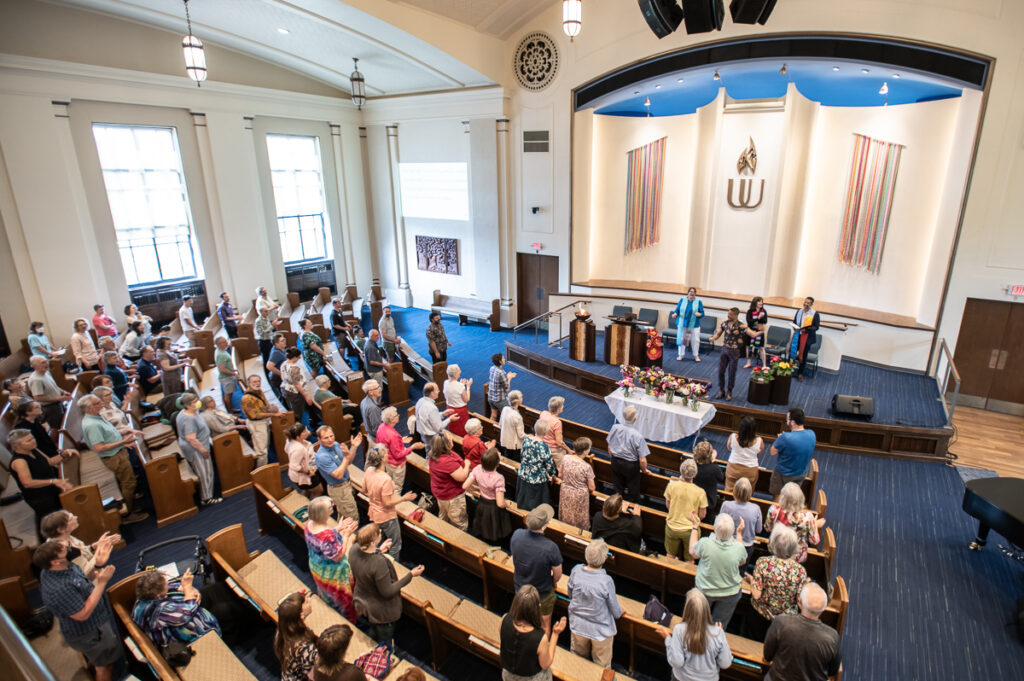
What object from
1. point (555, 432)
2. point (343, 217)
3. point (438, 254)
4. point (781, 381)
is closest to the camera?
point (555, 432)

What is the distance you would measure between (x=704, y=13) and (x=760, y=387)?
4.95m

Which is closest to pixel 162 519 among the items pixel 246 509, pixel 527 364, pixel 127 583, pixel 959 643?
pixel 246 509

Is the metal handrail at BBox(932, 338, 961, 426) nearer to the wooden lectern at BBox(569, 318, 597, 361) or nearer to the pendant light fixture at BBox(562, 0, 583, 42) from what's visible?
the wooden lectern at BBox(569, 318, 597, 361)

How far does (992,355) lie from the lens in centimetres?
855

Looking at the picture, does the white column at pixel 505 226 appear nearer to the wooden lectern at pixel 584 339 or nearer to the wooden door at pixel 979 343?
the wooden lectern at pixel 584 339

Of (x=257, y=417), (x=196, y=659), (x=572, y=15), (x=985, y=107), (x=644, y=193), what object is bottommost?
(x=196, y=659)

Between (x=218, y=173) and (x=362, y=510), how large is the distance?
32.0 ft

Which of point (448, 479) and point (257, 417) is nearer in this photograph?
point (448, 479)

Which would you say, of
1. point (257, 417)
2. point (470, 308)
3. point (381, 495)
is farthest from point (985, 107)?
point (257, 417)

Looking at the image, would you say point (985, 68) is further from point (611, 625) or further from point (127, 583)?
point (127, 583)

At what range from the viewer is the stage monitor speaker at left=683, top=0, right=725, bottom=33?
5.67 m

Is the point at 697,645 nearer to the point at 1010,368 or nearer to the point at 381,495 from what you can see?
the point at 381,495

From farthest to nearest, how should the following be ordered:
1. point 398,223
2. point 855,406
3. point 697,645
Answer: point 398,223 → point 855,406 → point 697,645

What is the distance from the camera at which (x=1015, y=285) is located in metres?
8.09
